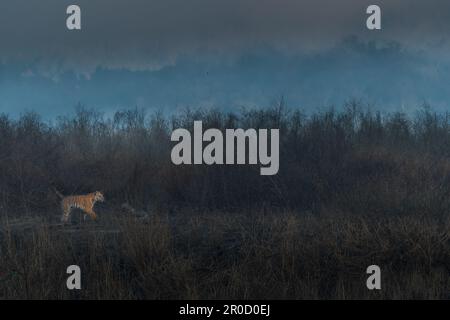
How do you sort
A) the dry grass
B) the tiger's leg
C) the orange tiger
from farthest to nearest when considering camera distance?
the orange tiger
the tiger's leg
the dry grass

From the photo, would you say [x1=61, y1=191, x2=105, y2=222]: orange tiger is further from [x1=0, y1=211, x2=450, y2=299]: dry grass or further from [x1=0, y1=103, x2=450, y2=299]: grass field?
[x1=0, y1=211, x2=450, y2=299]: dry grass

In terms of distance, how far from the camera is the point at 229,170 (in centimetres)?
1048

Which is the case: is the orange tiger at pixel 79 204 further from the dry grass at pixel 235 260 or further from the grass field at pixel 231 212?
the dry grass at pixel 235 260

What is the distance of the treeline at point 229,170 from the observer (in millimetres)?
10047

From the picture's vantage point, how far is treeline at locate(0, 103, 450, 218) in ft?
33.0

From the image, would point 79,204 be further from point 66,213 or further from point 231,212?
point 231,212

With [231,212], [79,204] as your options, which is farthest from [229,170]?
[79,204]

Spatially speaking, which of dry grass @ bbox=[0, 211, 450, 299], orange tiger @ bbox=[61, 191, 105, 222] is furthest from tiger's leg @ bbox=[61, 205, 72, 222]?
dry grass @ bbox=[0, 211, 450, 299]

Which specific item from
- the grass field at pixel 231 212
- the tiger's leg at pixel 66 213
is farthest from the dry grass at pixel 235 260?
the tiger's leg at pixel 66 213

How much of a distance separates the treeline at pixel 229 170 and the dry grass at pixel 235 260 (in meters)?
1.22

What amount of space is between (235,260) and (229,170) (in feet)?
10.4

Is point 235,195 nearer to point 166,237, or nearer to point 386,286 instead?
point 166,237

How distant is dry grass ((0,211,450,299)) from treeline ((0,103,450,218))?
122cm

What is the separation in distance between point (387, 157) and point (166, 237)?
18.9 ft
